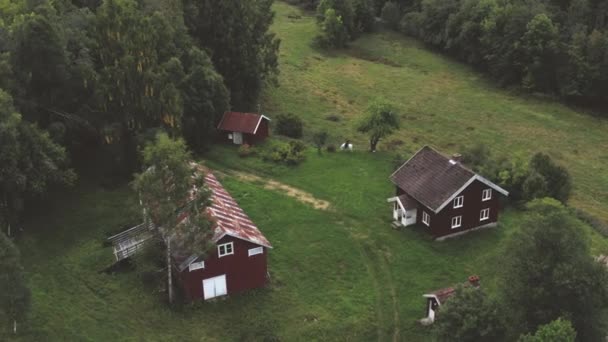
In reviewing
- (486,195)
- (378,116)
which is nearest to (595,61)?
(378,116)

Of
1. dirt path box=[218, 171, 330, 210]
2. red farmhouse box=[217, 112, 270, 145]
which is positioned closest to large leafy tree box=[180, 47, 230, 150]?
red farmhouse box=[217, 112, 270, 145]

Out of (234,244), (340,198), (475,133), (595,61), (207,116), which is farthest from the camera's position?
(595,61)

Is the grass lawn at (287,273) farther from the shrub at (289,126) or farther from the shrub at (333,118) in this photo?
the shrub at (333,118)

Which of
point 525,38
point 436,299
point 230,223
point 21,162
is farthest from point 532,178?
point 525,38

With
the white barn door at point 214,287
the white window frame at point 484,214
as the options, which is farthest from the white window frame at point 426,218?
the white barn door at point 214,287

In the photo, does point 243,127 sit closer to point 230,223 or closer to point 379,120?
point 379,120

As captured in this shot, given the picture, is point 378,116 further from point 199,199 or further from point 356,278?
point 199,199

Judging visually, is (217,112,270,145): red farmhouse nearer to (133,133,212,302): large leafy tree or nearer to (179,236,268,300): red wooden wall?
(179,236,268,300): red wooden wall
